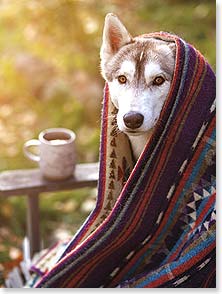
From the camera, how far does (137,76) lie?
1157mm

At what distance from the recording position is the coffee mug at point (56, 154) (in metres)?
1.44

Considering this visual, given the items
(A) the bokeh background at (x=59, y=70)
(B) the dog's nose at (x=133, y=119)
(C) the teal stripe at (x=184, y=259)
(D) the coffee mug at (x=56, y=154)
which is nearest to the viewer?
(B) the dog's nose at (x=133, y=119)

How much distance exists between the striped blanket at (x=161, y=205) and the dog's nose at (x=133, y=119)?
3.4 inches

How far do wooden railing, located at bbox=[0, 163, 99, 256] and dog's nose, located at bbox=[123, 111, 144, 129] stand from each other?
0.42 meters

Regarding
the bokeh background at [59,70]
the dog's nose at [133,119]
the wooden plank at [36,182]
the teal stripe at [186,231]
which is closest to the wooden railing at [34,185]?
the wooden plank at [36,182]

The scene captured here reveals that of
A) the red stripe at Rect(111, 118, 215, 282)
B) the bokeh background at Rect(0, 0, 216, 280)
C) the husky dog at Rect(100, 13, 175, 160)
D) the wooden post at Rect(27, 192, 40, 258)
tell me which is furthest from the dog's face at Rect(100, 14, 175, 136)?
the bokeh background at Rect(0, 0, 216, 280)

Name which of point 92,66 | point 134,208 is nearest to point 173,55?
point 134,208

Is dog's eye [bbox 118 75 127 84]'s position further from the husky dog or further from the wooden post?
the wooden post

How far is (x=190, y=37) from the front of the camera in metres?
2.21

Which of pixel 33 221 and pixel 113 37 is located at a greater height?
pixel 113 37

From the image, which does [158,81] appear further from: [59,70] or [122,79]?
[59,70]

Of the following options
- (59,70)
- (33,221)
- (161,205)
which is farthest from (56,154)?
(59,70)

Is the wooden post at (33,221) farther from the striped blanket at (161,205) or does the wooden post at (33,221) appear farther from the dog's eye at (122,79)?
the dog's eye at (122,79)

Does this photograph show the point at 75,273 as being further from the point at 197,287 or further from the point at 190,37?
the point at 190,37
